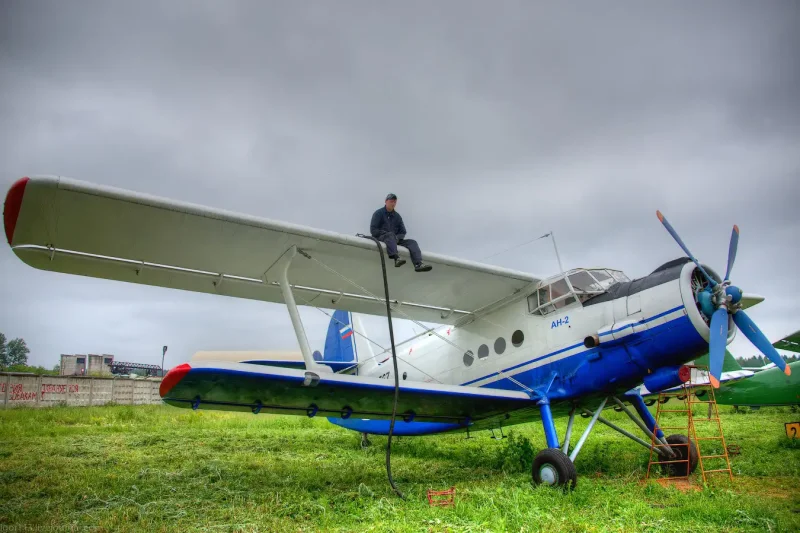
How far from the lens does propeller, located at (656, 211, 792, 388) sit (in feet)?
20.7

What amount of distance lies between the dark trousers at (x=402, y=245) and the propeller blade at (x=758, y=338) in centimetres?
456

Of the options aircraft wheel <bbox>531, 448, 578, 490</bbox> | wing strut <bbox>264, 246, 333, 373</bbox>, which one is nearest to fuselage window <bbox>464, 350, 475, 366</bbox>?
aircraft wheel <bbox>531, 448, 578, 490</bbox>

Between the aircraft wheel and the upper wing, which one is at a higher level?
the upper wing

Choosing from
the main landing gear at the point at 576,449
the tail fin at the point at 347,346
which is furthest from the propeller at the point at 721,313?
the tail fin at the point at 347,346

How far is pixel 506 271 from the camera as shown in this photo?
848cm

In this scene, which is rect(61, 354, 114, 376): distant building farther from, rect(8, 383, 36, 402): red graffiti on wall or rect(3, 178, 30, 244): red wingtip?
rect(3, 178, 30, 244): red wingtip

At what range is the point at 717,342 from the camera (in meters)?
6.31

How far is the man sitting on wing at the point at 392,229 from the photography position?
764 centimetres

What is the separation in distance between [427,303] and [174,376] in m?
5.20

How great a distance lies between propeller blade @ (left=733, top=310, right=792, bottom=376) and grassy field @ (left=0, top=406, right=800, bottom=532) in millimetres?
1604

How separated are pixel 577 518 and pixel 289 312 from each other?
459 centimetres

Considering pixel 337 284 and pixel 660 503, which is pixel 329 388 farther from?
pixel 660 503

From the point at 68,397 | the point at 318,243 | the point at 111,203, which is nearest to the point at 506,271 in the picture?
the point at 318,243

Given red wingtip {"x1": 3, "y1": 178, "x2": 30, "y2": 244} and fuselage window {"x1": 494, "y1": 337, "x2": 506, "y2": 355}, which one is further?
fuselage window {"x1": 494, "y1": 337, "x2": 506, "y2": 355}
